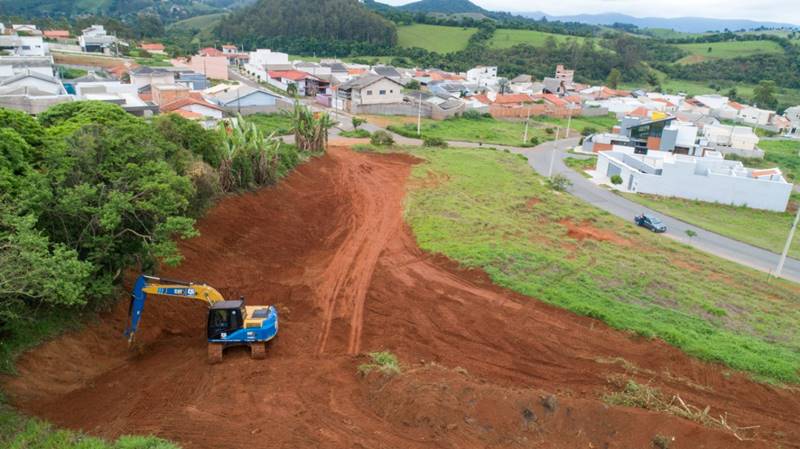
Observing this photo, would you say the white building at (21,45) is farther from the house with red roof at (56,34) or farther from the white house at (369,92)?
the white house at (369,92)

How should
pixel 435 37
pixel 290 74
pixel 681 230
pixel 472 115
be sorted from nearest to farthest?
1. pixel 681 230
2. pixel 472 115
3. pixel 290 74
4. pixel 435 37

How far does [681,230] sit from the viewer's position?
33.1 metres

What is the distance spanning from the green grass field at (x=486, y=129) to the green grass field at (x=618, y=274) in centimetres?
2543

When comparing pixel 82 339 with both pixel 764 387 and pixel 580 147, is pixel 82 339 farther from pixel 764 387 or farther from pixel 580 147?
pixel 580 147

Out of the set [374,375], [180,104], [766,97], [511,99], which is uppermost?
[766,97]

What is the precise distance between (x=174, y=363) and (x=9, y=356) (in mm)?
4067

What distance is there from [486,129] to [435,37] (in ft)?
311

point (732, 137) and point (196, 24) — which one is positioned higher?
point (196, 24)

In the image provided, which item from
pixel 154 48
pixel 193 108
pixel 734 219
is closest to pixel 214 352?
pixel 734 219

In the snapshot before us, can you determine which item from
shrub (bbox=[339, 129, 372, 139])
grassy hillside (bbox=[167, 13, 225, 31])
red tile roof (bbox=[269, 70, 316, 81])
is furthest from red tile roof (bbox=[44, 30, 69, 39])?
shrub (bbox=[339, 129, 372, 139])

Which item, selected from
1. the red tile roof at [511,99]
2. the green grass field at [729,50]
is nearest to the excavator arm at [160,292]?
the red tile roof at [511,99]

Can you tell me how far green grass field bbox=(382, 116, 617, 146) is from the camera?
60938mm

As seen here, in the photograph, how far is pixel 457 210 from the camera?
3133 cm

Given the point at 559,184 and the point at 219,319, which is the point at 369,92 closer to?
the point at 559,184
